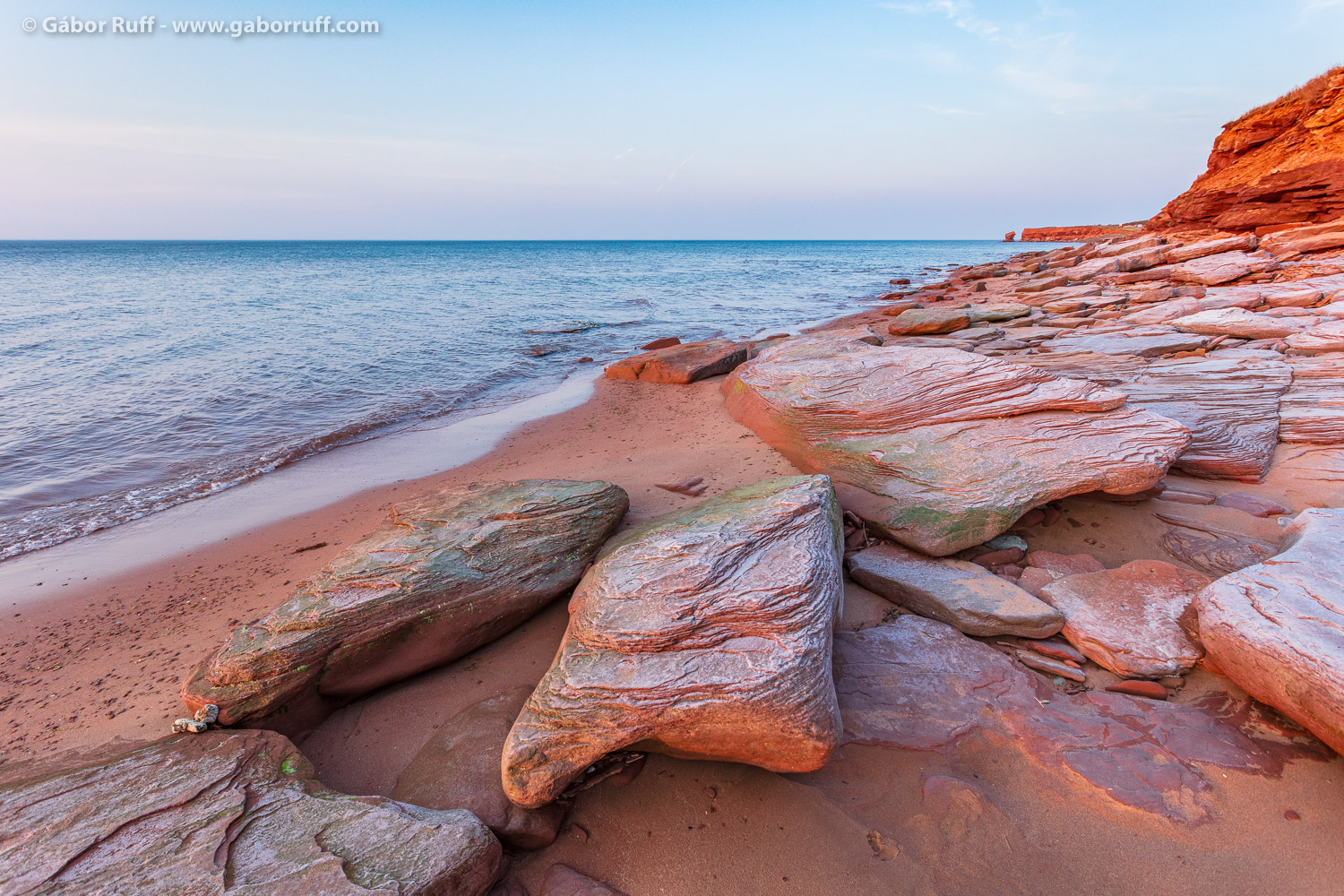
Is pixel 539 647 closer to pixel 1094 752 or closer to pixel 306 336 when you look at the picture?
pixel 1094 752

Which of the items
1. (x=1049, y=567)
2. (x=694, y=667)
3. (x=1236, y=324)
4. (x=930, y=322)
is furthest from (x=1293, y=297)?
(x=694, y=667)

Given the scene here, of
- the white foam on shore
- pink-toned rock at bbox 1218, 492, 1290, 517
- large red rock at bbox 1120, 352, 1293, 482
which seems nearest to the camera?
pink-toned rock at bbox 1218, 492, 1290, 517

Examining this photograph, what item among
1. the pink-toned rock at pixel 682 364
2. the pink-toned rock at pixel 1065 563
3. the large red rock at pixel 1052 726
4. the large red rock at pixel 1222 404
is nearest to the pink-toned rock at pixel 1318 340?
the large red rock at pixel 1222 404

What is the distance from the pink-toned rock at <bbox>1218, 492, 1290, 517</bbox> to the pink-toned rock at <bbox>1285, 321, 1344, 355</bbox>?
4.54m

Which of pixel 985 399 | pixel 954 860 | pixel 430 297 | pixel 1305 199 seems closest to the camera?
pixel 954 860

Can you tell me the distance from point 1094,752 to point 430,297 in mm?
30633

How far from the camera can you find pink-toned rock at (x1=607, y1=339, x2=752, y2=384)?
11.3 meters

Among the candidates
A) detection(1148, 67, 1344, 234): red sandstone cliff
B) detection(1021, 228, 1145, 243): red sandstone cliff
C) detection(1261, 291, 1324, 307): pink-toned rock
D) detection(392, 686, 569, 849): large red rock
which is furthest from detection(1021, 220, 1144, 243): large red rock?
detection(392, 686, 569, 849): large red rock

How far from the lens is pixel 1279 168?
63.5 feet

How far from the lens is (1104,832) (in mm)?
2523

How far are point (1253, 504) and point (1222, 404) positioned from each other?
1792mm

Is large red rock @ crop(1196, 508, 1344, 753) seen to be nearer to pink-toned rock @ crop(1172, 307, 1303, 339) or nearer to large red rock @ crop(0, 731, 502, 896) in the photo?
large red rock @ crop(0, 731, 502, 896)

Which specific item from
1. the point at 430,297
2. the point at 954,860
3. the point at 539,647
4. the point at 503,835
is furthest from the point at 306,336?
the point at 954,860

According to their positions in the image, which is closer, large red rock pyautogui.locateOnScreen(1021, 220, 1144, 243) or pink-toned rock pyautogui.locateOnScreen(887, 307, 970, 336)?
pink-toned rock pyautogui.locateOnScreen(887, 307, 970, 336)
